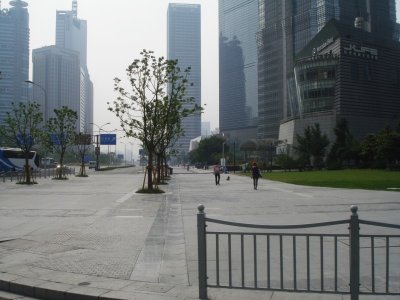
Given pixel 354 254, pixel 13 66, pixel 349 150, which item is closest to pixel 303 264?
pixel 354 254

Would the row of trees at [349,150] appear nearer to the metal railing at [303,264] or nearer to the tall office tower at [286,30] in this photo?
the tall office tower at [286,30]

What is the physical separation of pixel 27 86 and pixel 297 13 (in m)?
97.0

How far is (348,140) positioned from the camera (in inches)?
2968

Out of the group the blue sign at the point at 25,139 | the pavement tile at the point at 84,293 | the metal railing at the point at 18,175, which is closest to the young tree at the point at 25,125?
the blue sign at the point at 25,139

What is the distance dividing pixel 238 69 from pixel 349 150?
4456 inches

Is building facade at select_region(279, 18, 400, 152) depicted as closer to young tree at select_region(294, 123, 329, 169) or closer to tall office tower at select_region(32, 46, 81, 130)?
young tree at select_region(294, 123, 329, 169)

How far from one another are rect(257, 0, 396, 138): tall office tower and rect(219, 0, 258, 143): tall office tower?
15.7m

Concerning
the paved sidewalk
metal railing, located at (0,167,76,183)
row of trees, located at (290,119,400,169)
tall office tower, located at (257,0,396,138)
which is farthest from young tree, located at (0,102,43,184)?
tall office tower, located at (257,0,396,138)

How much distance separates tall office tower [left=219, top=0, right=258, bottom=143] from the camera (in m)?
168

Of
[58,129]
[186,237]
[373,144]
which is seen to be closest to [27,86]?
[58,129]

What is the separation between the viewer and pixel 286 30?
434 feet

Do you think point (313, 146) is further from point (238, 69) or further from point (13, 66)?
point (238, 69)

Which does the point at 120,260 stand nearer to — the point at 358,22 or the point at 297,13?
the point at 358,22

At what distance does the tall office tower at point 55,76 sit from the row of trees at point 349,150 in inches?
1618
